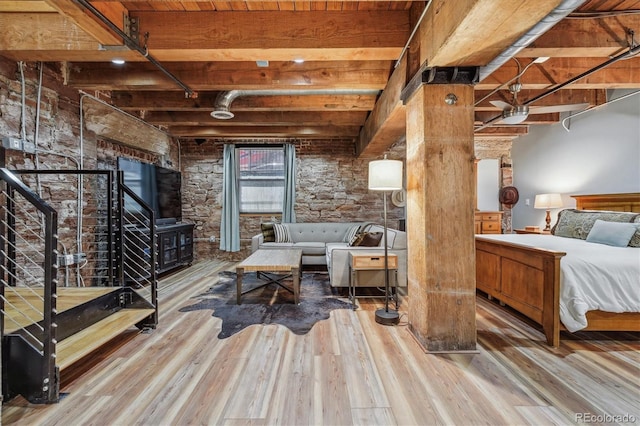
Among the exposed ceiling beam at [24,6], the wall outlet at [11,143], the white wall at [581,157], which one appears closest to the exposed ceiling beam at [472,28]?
the exposed ceiling beam at [24,6]

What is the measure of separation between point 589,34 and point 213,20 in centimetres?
300

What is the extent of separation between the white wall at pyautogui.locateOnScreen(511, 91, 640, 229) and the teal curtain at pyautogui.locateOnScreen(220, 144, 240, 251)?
19.2ft

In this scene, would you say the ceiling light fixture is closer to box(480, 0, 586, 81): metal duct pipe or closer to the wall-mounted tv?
box(480, 0, 586, 81): metal duct pipe

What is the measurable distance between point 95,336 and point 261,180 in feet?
14.5

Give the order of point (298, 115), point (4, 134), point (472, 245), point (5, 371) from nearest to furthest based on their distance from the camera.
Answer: point (5, 371), point (472, 245), point (4, 134), point (298, 115)

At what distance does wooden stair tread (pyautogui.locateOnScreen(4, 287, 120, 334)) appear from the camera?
191cm

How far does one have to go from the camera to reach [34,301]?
2.27m

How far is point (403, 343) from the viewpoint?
7.72 feet

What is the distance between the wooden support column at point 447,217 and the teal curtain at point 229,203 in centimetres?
453

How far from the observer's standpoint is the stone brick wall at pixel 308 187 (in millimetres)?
6051

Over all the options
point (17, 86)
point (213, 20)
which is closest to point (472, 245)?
point (213, 20)

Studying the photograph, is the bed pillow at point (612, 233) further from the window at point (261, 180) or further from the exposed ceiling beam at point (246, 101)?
the window at point (261, 180)

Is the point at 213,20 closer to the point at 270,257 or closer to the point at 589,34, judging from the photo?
the point at 270,257

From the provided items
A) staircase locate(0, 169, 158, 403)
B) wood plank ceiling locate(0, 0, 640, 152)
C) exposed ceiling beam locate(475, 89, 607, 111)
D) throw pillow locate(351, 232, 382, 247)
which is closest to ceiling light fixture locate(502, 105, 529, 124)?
wood plank ceiling locate(0, 0, 640, 152)
